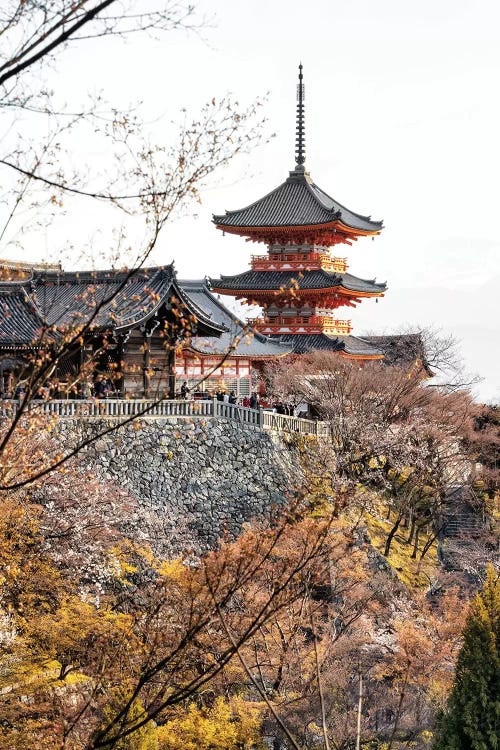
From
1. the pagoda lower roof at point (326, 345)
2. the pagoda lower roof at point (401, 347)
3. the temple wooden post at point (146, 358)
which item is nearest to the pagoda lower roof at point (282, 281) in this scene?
the pagoda lower roof at point (326, 345)

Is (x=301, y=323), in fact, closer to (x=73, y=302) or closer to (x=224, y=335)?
(x=224, y=335)

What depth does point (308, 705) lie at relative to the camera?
2033 centimetres

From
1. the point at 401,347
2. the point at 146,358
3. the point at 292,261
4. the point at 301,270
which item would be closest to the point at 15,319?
the point at 146,358

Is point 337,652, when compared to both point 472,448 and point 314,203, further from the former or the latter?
point 314,203

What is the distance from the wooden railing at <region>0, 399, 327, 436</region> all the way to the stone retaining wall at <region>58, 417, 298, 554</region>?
260 mm

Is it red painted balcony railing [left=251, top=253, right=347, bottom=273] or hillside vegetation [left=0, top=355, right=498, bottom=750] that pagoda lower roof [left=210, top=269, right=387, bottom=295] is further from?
hillside vegetation [left=0, top=355, right=498, bottom=750]

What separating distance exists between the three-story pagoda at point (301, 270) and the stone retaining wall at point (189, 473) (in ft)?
37.8

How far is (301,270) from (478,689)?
2660cm

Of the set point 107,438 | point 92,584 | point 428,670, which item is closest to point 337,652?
point 428,670

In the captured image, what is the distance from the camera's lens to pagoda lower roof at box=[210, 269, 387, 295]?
4250cm

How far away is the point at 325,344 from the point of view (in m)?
42.1

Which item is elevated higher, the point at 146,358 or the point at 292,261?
the point at 292,261

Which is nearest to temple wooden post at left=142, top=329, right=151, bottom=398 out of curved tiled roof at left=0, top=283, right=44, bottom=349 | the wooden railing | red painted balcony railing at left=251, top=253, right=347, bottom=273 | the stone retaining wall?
the wooden railing

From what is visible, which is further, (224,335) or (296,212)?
(296,212)
